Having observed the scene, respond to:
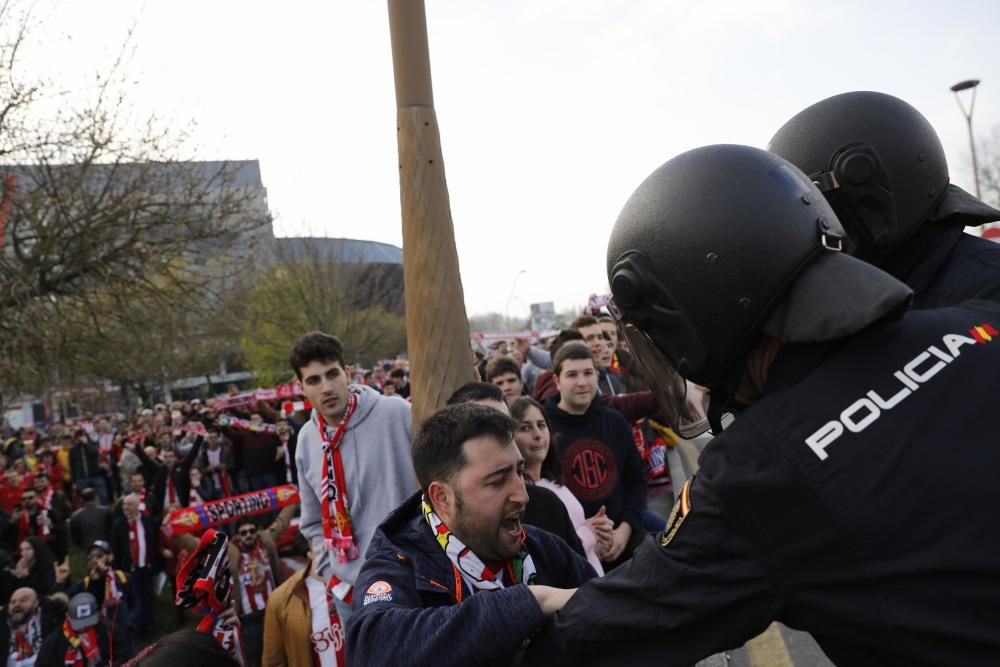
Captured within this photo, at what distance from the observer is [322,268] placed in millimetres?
28828

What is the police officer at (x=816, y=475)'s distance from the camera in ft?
3.51

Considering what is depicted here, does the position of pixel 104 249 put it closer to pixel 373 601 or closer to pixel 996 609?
pixel 373 601

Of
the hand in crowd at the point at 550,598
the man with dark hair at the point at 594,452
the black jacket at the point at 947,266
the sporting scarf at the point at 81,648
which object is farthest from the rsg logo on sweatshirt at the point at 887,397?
the sporting scarf at the point at 81,648

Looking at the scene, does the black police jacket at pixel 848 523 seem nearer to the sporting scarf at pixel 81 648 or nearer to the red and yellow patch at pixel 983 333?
the red and yellow patch at pixel 983 333

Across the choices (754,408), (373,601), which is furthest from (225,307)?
(754,408)

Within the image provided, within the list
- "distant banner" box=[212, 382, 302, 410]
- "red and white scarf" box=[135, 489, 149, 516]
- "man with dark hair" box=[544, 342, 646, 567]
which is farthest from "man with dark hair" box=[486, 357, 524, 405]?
"distant banner" box=[212, 382, 302, 410]

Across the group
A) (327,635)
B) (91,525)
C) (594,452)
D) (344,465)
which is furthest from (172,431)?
(594,452)

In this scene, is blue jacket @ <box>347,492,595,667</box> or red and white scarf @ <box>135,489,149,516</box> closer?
blue jacket @ <box>347,492,595,667</box>

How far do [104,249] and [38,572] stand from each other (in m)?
4.01

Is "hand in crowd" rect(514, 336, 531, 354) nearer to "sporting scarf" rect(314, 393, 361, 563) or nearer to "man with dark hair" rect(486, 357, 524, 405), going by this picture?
"man with dark hair" rect(486, 357, 524, 405)

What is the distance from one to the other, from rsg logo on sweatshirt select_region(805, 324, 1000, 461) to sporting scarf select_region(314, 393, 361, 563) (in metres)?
3.11

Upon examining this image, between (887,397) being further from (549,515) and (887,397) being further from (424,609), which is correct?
(549,515)

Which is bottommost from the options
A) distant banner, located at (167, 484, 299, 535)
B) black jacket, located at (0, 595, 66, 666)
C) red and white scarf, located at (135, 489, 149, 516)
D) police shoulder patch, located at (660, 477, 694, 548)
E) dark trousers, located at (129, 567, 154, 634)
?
dark trousers, located at (129, 567, 154, 634)

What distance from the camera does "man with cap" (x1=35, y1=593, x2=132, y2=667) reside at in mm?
6113
